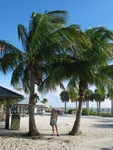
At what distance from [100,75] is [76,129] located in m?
3.57

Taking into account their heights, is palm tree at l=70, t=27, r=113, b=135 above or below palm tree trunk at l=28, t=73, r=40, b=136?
above

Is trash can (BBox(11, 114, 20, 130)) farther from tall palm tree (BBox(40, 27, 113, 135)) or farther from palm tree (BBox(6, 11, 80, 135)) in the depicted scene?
tall palm tree (BBox(40, 27, 113, 135))

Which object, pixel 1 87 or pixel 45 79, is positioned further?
pixel 1 87

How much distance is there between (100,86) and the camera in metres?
15.6

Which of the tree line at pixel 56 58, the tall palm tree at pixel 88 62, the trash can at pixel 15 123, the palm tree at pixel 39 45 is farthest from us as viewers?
the trash can at pixel 15 123

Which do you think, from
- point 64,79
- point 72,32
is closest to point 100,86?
point 64,79

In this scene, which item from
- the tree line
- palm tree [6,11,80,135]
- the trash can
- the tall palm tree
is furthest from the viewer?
the trash can

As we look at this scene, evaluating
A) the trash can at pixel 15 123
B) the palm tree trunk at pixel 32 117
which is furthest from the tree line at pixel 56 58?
the trash can at pixel 15 123

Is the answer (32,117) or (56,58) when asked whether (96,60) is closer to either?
(56,58)

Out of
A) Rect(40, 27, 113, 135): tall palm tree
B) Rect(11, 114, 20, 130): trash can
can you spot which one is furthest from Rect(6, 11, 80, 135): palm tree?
Rect(11, 114, 20, 130): trash can

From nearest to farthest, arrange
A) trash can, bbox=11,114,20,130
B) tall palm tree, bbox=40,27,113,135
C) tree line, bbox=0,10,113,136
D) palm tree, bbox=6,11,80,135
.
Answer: palm tree, bbox=6,11,80,135 → tree line, bbox=0,10,113,136 → tall palm tree, bbox=40,27,113,135 → trash can, bbox=11,114,20,130

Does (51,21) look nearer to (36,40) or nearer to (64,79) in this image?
(36,40)

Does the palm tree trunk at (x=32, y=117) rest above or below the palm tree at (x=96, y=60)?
below

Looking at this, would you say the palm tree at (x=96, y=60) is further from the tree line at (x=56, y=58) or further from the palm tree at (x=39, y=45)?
the palm tree at (x=39, y=45)
